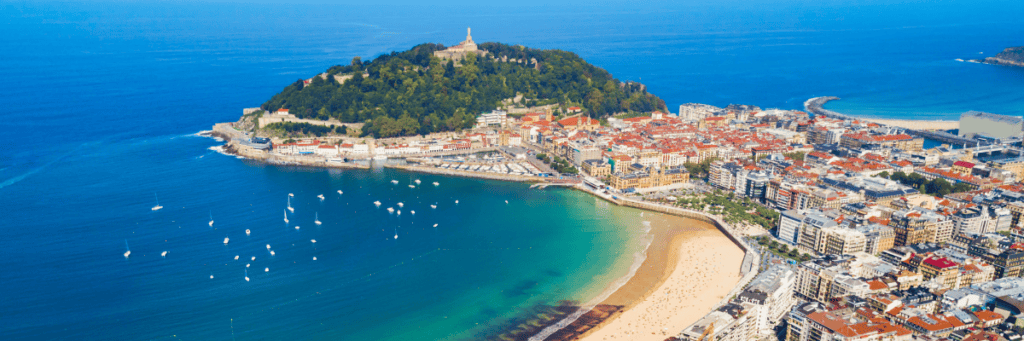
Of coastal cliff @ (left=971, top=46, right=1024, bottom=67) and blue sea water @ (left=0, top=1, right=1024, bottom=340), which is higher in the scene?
coastal cliff @ (left=971, top=46, right=1024, bottom=67)

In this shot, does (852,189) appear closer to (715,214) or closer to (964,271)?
(715,214)

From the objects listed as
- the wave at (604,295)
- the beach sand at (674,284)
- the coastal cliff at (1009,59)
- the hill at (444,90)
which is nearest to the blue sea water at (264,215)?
the wave at (604,295)

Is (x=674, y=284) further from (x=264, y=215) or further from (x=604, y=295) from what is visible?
(x=264, y=215)

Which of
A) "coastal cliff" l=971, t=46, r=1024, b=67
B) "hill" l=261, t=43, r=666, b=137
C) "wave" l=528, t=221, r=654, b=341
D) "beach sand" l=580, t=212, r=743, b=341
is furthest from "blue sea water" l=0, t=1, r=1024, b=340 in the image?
"hill" l=261, t=43, r=666, b=137

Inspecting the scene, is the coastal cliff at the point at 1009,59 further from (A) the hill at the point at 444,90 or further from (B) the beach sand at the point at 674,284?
(B) the beach sand at the point at 674,284

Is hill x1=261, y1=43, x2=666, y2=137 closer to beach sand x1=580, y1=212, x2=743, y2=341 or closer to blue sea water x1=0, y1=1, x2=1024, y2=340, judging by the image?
blue sea water x1=0, y1=1, x2=1024, y2=340

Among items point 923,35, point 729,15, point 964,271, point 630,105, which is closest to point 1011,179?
point 964,271
